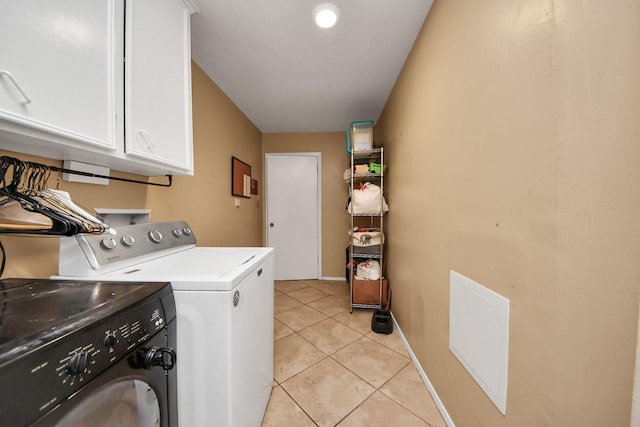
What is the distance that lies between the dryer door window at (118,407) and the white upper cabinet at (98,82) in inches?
28.7

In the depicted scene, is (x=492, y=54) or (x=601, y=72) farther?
(x=492, y=54)

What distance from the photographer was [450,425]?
112 centimetres

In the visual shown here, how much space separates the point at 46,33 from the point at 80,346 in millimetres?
885

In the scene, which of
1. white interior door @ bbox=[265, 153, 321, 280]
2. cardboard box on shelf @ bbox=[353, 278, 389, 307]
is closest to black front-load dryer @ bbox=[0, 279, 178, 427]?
cardboard box on shelf @ bbox=[353, 278, 389, 307]

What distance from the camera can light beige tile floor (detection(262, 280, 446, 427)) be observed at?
121 cm

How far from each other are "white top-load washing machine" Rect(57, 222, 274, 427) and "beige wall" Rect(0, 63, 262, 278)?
0.14 m

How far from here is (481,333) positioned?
90cm

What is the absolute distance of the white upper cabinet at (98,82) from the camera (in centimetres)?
60

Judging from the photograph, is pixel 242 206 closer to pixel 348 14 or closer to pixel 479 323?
pixel 348 14

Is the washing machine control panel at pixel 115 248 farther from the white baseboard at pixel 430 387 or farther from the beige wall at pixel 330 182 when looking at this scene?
the beige wall at pixel 330 182

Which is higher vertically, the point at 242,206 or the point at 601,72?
the point at 601,72


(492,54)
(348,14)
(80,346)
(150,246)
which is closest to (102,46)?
(150,246)

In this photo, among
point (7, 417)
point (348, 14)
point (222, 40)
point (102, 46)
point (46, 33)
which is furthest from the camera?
point (222, 40)

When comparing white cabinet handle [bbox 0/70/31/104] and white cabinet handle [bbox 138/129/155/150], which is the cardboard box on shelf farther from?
white cabinet handle [bbox 0/70/31/104]
